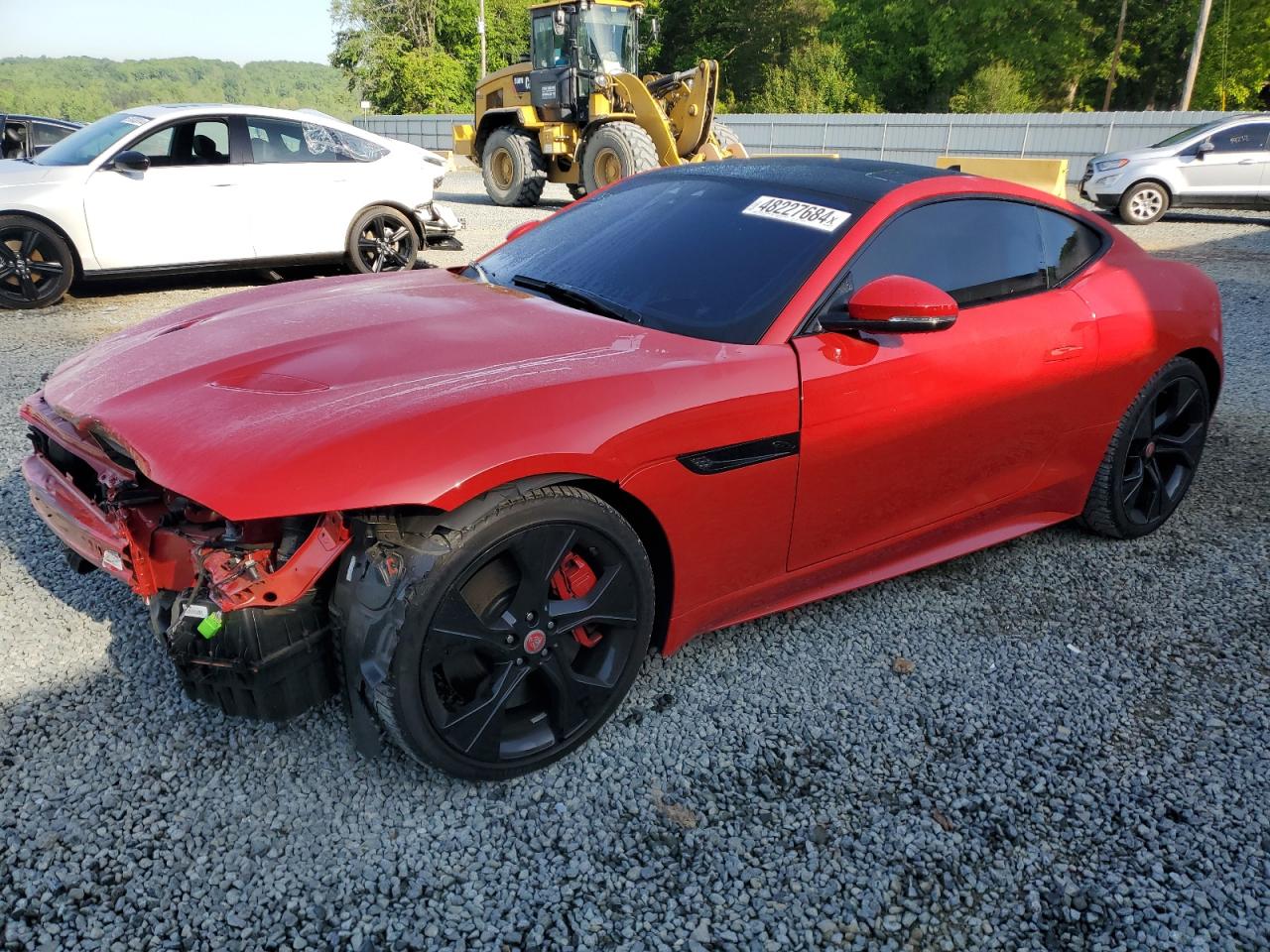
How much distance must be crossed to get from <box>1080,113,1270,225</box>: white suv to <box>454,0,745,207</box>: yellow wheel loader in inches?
234

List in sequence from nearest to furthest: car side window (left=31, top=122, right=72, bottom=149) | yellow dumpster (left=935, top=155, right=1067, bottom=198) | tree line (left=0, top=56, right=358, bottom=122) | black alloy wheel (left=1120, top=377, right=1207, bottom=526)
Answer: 1. black alloy wheel (left=1120, top=377, right=1207, bottom=526)
2. yellow dumpster (left=935, top=155, right=1067, bottom=198)
3. car side window (left=31, top=122, right=72, bottom=149)
4. tree line (left=0, top=56, right=358, bottom=122)

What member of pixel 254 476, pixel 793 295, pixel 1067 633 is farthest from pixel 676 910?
pixel 1067 633

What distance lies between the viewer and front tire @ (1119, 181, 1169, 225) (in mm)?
13539

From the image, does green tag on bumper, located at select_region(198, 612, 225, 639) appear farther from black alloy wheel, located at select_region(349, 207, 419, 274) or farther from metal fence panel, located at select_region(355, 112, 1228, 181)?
metal fence panel, located at select_region(355, 112, 1228, 181)

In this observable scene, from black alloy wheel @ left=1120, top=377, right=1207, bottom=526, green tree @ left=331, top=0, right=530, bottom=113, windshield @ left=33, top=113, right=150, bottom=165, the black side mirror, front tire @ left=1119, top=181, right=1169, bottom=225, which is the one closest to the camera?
black alloy wheel @ left=1120, top=377, right=1207, bottom=526

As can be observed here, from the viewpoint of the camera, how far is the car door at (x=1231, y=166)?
13312 millimetres

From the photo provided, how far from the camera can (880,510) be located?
2.77 m

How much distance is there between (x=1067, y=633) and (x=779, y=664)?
41.1 inches

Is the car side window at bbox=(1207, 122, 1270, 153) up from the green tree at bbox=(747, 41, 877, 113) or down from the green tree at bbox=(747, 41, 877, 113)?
down

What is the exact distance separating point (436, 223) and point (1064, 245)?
6.50 meters

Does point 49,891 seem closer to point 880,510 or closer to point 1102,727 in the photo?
point 880,510

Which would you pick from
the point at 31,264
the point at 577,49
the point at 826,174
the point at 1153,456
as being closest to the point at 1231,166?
the point at 577,49

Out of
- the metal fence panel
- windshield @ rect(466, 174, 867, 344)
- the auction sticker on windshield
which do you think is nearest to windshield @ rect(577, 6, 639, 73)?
the metal fence panel

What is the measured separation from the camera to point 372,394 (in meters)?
2.12
